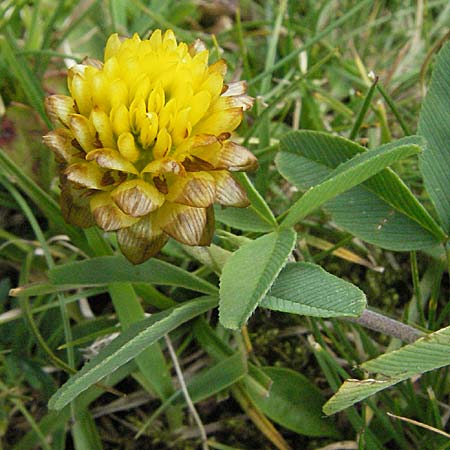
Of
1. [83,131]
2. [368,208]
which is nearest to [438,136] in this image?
[368,208]

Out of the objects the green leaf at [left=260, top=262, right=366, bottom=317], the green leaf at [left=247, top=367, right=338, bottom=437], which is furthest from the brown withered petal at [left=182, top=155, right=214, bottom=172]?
the green leaf at [left=247, top=367, right=338, bottom=437]

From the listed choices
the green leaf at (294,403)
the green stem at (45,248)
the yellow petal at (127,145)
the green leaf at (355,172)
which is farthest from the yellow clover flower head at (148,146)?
the green leaf at (294,403)

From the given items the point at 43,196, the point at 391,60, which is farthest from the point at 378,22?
the point at 43,196

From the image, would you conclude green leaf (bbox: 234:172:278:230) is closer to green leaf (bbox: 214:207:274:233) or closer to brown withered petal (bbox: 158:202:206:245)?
green leaf (bbox: 214:207:274:233)

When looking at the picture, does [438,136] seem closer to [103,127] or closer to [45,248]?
[103,127]

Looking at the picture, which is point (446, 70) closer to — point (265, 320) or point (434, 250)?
point (434, 250)

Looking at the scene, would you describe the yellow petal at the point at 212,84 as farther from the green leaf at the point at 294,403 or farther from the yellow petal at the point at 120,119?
the green leaf at the point at 294,403

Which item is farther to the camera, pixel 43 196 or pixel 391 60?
pixel 391 60
